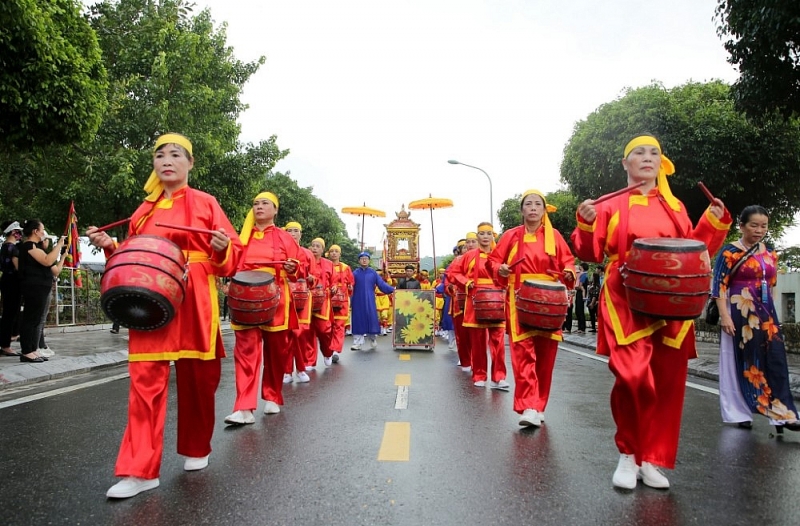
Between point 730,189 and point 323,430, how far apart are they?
17663 millimetres

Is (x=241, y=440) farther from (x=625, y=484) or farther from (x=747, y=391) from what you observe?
(x=747, y=391)

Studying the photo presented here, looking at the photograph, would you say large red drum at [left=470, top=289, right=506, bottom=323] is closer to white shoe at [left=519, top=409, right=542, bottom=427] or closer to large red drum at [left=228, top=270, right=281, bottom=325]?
white shoe at [left=519, top=409, right=542, bottom=427]

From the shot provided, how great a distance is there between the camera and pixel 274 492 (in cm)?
363

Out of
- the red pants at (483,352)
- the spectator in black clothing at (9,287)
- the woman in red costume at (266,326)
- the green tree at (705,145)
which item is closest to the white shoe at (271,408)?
the woman in red costume at (266,326)

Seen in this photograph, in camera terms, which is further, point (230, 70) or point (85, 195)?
point (230, 70)

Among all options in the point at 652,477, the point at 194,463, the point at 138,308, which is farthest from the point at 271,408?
the point at 652,477


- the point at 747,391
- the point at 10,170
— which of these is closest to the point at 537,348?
the point at 747,391

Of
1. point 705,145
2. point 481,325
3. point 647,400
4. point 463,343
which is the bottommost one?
point 463,343

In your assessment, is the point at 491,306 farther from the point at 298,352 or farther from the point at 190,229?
the point at 190,229

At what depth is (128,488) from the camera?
3.55 metres

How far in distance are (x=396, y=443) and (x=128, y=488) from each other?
188cm

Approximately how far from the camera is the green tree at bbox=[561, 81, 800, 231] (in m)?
19.0

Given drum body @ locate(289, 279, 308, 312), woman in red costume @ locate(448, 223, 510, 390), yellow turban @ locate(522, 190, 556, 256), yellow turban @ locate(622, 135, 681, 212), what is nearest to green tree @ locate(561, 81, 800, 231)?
woman in red costume @ locate(448, 223, 510, 390)

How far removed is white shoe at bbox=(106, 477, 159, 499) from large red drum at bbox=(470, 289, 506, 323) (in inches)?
194
